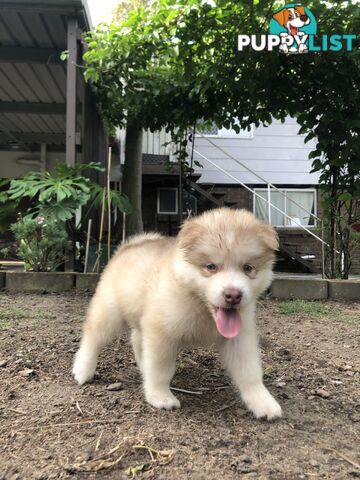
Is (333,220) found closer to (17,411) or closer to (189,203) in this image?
(17,411)

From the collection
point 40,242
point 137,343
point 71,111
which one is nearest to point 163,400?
point 137,343

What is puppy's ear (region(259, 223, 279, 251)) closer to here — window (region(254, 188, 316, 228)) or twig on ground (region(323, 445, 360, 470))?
twig on ground (region(323, 445, 360, 470))

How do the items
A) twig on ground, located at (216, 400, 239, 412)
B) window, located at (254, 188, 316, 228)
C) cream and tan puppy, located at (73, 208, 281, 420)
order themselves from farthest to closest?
window, located at (254, 188, 316, 228), twig on ground, located at (216, 400, 239, 412), cream and tan puppy, located at (73, 208, 281, 420)

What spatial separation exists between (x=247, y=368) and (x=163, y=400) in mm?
492

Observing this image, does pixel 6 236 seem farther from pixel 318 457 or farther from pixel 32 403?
pixel 318 457

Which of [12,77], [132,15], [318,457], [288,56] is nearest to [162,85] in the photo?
[132,15]

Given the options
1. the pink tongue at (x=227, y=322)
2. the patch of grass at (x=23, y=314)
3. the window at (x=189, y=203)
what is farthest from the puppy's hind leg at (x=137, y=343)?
the window at (x=189, y=203)

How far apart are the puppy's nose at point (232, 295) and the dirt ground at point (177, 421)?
658 millimetres

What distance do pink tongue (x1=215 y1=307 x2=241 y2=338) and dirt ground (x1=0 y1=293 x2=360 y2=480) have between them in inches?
19.1

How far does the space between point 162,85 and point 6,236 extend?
6688 millimetres

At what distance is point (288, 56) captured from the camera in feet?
22.3

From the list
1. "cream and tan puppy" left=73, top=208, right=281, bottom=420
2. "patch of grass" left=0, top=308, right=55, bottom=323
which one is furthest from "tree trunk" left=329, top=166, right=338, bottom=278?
"cream and tan puppy" left=73, top=208, right=281, bottom=420

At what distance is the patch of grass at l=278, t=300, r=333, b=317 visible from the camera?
5.49 meters

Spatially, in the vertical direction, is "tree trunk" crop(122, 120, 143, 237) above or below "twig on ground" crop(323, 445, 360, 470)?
above
